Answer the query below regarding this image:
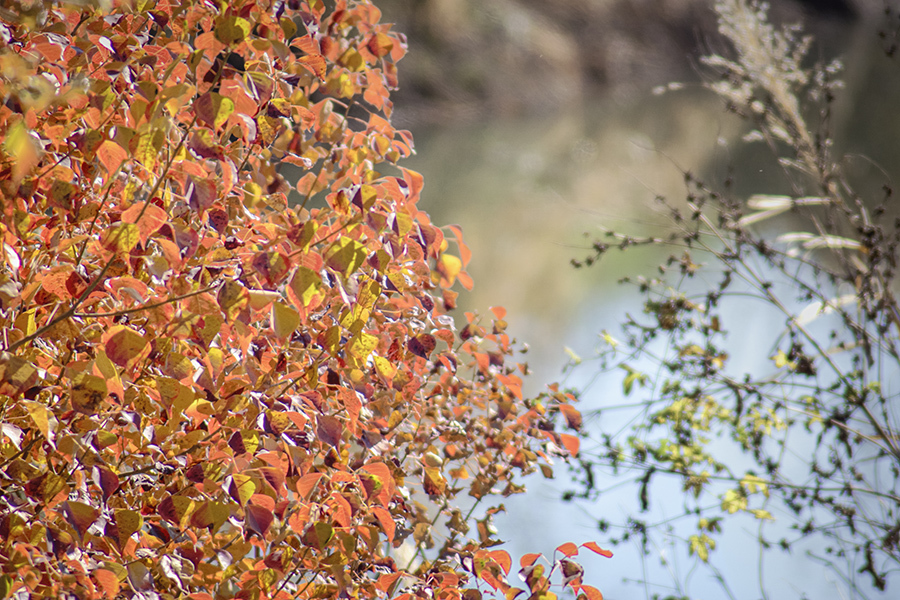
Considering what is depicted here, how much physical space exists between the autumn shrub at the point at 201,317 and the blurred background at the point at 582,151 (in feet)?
2.36

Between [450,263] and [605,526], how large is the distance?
75 centimetres

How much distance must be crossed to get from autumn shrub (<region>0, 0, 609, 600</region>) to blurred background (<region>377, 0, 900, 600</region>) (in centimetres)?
72

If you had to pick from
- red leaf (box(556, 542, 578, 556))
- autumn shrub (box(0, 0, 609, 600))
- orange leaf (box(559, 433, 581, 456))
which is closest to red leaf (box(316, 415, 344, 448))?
autumn shrub (box(0, 0, 609, 600))

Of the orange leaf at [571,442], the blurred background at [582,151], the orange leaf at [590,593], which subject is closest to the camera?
the orange leaf at [590,593]

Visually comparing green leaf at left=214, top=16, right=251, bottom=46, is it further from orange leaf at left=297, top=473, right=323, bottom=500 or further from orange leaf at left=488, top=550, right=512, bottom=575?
orange leaf at left=488, top=550, right=512, bottom=575

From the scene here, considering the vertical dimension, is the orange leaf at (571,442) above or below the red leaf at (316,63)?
below

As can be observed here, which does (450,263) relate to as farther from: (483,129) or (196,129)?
(483,129)

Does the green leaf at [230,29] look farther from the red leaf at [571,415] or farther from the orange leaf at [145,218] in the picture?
the red leaf at [571,415]

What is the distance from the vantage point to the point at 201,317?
20.0 inches

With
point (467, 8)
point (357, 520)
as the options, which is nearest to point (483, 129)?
point (467, 8)

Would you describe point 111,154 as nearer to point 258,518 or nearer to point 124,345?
point 124,345

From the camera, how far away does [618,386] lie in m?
2.50

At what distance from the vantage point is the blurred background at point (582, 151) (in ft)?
6.03

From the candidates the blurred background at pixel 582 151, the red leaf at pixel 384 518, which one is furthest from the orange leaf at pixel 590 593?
the blurred background at pixel 582 151
